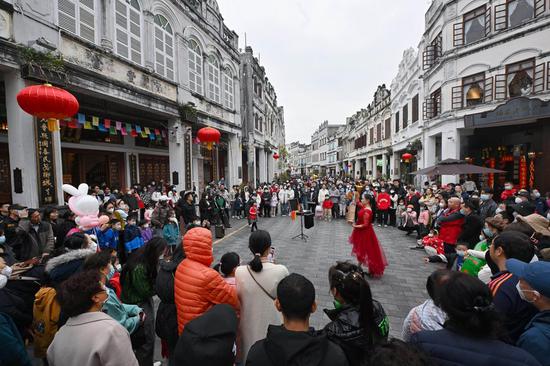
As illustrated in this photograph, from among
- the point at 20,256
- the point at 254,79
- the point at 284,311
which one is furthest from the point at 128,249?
the point at 254,79

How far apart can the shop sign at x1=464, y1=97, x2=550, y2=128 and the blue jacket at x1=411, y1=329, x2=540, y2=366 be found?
13571mm

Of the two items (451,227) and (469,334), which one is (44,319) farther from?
(451,227)

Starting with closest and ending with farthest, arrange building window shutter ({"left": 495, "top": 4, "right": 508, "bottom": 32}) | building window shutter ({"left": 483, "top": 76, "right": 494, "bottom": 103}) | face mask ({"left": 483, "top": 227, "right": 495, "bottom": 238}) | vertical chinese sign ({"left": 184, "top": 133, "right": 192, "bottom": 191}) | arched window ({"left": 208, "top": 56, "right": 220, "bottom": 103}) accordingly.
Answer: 1. face mask ({"left": 483, "top": 227, "right": 495, "bottom": 238})
2. building window shutter ({"left": 495, "top": 4, "right": 508, "bottom": 32})
3. building window shutter ({"left": 483, "top": 76, "right": 494, "bottom": 103})
4. vertical chinese sign ({"left": 184, "top": 133, "right": 192, "bottom": 191})
5. arched window ({"left": 208, "top": 56, "right": 220, "bottom": 103})

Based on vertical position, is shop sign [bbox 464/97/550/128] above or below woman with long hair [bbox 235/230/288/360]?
above

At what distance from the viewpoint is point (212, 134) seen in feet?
35.6

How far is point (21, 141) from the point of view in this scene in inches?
259

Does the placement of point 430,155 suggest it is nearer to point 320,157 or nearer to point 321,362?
point 321,362

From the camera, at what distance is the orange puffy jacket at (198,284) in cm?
251

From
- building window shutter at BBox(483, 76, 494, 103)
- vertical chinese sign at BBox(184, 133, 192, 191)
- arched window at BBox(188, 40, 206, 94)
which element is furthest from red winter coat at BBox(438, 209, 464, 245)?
arched window at BBox(188, 40, 206, 94)

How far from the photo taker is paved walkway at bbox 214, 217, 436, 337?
502cm

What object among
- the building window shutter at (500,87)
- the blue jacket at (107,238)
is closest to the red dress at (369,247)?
the blue jacket at (107,238)

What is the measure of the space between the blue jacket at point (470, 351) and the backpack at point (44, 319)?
3259 millimetres

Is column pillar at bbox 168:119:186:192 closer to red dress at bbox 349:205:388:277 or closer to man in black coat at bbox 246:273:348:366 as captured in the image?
red dress at bbox 349:205:388:277

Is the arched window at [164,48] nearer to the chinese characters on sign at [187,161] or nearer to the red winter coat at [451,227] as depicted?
the chinese characters on sign at [187,161]
